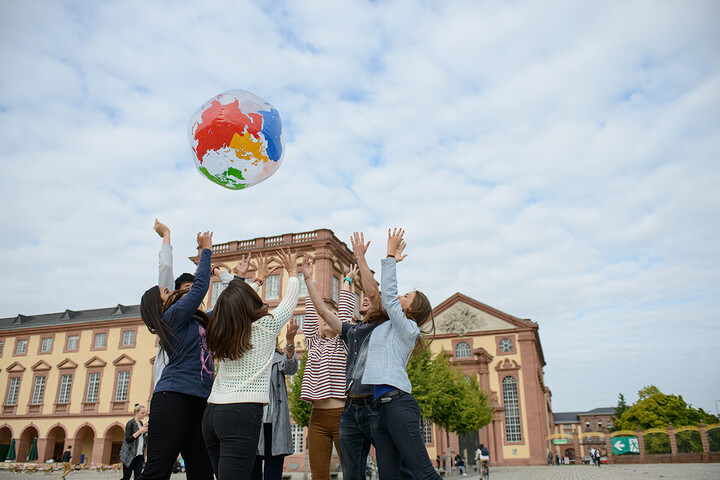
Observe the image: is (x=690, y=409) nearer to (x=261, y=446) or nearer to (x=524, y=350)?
(x=524, y=350)

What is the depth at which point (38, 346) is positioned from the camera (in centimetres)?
4347

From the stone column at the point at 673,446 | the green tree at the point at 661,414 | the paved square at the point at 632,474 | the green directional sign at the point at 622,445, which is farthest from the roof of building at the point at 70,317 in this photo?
the green tree at the point at 661,414

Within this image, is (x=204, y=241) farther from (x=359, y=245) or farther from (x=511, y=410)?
(x=511, y=410)

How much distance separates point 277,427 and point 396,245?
2.59 metres

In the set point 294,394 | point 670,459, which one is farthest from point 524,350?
point 294,394

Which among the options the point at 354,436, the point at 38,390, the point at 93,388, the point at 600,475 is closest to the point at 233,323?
the point at 354,436

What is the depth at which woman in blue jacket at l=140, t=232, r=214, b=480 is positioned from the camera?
3.70m

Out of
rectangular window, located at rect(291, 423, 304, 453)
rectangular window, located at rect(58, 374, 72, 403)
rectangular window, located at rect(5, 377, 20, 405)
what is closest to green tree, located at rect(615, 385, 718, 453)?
rectangular window, located at rect(291, 423, 304, 453)

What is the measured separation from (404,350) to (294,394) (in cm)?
2141

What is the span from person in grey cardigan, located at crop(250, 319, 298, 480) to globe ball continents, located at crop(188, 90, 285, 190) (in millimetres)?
1786

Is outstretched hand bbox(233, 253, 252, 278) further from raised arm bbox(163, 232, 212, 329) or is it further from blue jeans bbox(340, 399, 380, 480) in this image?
blue jeans bbox(340, 399, 380, 480)

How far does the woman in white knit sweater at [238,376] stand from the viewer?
3.50 meters

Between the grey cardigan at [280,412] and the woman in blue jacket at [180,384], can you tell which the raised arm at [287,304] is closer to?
the woman in blue jacket at [180,384]

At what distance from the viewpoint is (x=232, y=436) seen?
3512 millimetres
